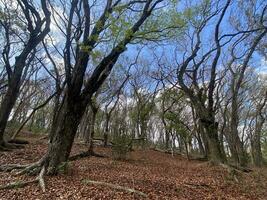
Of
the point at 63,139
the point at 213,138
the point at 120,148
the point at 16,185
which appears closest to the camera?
the point at 16,185

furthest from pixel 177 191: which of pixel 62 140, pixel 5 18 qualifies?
pixel 5 18

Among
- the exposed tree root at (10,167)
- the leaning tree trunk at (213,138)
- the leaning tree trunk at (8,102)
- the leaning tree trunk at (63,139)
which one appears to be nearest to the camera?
the leaning tree trunk at (63,139)

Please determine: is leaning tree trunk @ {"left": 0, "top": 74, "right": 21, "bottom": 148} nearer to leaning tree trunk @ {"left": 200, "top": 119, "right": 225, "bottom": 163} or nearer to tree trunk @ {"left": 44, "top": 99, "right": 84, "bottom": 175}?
tree trunk @ {"left": 44, "top": 99, "right": 84, "bottom": 175}

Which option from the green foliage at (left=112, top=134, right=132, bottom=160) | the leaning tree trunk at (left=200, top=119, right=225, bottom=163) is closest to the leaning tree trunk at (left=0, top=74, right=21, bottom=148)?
the green foliage at (left=112, top=134, right=132, bottom=160)

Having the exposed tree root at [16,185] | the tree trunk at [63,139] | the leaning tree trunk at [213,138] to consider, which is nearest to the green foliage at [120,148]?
the leaning tree trunk at [213,138]

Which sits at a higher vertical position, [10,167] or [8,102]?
[8,102]

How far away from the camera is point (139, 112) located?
28703 mm

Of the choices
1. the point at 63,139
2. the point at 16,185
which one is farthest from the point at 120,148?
the point at 16,185

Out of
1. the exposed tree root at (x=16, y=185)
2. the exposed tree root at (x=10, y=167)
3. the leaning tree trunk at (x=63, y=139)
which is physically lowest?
the exposed tree root at (x=16, y=185)

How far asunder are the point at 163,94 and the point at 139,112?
11.4ft

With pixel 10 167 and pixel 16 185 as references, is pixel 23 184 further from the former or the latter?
pixel 10 167

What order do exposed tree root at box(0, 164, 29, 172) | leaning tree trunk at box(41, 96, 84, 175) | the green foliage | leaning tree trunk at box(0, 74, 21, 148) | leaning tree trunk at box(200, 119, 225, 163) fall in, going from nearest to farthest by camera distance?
leaning tree trunk at box(41, 96, 84, 175), exposed tree root at box(0, 164, 29, 172), leaning tree trunk at box(0, 74, 21, 148), leaning tree trunk at box(200, 119, 225, 163), the green foliage

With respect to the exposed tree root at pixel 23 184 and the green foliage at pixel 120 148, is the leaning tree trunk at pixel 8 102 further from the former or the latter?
the green foliage at pixel 120 148

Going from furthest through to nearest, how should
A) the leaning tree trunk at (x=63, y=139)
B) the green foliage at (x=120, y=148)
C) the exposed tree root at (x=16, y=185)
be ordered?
the green foliage at (x=120, y=148) → the leaning tree trunk at (x=63, y=139) → the exposed tree root at (x=16, y=185)
